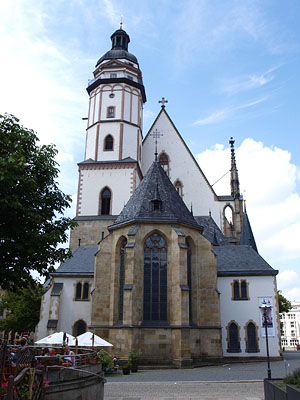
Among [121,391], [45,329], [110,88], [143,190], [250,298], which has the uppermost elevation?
[110,88]

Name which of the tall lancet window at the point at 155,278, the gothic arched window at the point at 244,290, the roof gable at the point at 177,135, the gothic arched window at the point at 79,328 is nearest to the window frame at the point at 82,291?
the gothic arched window at the point at 79,328

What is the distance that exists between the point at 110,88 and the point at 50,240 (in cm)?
2974

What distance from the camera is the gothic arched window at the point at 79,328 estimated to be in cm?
2995

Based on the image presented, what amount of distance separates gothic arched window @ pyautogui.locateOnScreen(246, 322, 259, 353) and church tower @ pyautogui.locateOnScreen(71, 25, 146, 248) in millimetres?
15313

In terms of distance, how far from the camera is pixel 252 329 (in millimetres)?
28266

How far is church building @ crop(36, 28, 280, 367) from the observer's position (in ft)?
77.6

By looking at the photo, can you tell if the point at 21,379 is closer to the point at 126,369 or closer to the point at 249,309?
the point at 126,369

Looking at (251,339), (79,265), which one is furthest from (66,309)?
(251,339)

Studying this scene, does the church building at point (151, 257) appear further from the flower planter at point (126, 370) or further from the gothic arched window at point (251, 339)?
the flower planter at point (126, 370)

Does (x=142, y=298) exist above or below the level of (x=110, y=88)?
below

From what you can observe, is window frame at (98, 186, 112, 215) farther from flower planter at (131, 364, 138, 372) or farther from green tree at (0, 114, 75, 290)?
green tree at (0, 114, 75, 290)

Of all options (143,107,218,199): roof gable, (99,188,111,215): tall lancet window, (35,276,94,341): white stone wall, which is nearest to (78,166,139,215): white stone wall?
(99,188,111,215): tall lancet window

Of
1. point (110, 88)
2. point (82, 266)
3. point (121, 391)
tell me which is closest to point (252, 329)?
point (82, 266)

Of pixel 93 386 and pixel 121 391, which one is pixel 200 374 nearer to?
pixel 121 391
